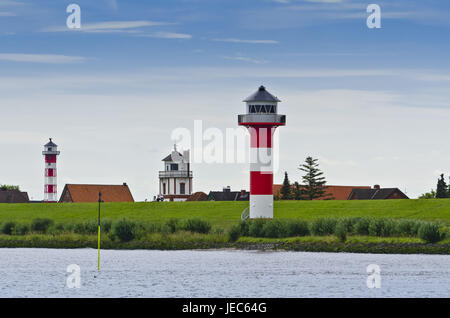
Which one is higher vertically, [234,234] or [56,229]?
[56,229]

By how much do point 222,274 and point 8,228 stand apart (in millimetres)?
37053

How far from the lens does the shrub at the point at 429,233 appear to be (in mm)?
73562

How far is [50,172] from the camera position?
467ft

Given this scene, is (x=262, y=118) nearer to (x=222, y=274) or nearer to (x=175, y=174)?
(x=222, y=274)

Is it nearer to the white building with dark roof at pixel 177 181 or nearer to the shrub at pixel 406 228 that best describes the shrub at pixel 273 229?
the shrub at pixel 406 228

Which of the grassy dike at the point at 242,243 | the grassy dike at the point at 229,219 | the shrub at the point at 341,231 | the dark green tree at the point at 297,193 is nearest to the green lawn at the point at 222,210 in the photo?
the grassy dike at the point at 229,219

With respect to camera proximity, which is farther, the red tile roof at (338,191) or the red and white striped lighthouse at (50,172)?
the red tile roof at (338,191)

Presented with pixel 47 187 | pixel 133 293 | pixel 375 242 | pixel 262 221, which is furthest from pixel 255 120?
pixel 47 187

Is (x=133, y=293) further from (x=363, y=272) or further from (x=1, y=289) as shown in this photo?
(x=363, y=272)

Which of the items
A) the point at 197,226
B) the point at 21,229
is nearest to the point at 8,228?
the point at 21,229

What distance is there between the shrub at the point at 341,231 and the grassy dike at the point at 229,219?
0.32 meters

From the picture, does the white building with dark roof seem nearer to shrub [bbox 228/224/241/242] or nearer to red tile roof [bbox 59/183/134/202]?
red tile roof [bbox 59/183/134/202]

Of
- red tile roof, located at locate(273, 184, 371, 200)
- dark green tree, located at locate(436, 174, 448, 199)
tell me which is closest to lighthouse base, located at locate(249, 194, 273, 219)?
dark green tree, located at locate(436, 174, 448, 199)

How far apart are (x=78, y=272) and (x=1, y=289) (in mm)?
8117
